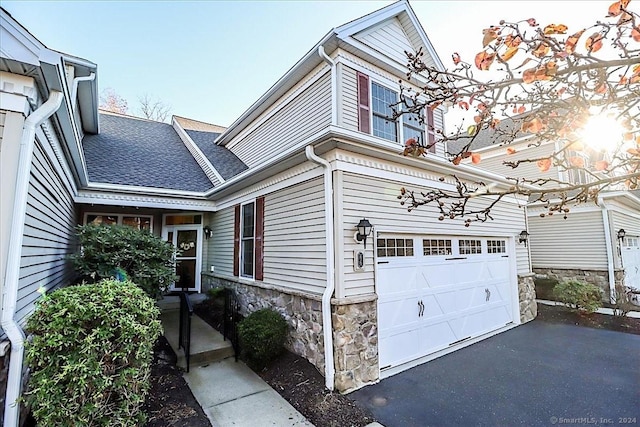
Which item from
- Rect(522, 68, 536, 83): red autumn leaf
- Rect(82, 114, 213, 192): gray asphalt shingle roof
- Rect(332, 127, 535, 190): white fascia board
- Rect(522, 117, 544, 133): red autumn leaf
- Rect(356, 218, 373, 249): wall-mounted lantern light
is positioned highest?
Rect(82, 114, 213, 192): gray asphalt shingle roof

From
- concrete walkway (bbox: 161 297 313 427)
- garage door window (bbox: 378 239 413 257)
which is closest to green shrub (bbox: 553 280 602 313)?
garage door window (bbox: 378 239 413 257)

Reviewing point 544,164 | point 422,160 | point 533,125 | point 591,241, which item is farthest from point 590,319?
point 533,125

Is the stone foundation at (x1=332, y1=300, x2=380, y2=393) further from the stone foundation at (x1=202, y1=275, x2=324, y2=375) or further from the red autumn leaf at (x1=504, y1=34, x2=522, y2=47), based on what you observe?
the red autumn leaf at (x1=504, y1=34, x2=522, y2=47)

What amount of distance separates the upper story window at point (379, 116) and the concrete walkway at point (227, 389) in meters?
4.72

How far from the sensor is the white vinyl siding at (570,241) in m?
10.3

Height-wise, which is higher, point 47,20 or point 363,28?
point 363,28

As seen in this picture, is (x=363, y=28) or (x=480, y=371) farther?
(x=363, y=28)

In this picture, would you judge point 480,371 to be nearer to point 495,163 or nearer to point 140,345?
point 140,345

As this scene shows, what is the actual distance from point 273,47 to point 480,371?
890cm

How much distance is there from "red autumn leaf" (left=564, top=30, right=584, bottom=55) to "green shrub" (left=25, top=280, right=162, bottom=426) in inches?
161

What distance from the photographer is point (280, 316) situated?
5504mm

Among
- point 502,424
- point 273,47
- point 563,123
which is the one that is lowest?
point 502,424

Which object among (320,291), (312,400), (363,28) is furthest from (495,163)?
(312,400)

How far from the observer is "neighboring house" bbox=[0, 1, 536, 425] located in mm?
3174
